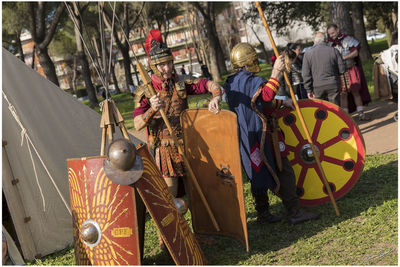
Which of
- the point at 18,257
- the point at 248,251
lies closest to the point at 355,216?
the point at 248,251

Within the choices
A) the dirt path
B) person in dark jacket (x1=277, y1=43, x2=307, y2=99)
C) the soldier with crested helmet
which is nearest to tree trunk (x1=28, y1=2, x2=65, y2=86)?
person in dark jacket (x1=277, y1=43, x2=307, y2=99)

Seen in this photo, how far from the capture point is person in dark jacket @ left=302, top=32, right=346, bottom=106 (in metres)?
7.40

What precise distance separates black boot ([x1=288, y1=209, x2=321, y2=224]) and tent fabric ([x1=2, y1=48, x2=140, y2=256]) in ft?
6.63

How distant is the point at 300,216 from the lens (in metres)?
4.37

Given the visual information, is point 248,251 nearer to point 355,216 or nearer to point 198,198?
point 198,198

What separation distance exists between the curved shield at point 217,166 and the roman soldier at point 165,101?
0.41ft

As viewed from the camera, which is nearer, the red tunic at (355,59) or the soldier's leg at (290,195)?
the soldier's leg at (290,195)

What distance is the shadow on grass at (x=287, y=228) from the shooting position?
13.0 feet

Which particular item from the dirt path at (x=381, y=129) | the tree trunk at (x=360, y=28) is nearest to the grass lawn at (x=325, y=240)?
the dirt path at (x=381, y=129)

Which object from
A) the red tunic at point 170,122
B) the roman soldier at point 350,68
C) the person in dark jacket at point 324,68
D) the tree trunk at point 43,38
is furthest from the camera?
the tree trunk at point 43,38

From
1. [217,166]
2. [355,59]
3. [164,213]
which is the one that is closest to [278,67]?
[217,166]

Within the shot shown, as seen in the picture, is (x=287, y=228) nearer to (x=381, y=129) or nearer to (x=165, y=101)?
(x=165, y=101)

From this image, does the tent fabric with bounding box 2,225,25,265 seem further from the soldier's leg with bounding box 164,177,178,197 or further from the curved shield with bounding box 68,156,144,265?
the soldier's leg with bounding box 164,177,178,197

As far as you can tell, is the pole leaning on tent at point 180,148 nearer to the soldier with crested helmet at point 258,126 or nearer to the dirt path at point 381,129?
the soldier with crested helmet at point 258,126
